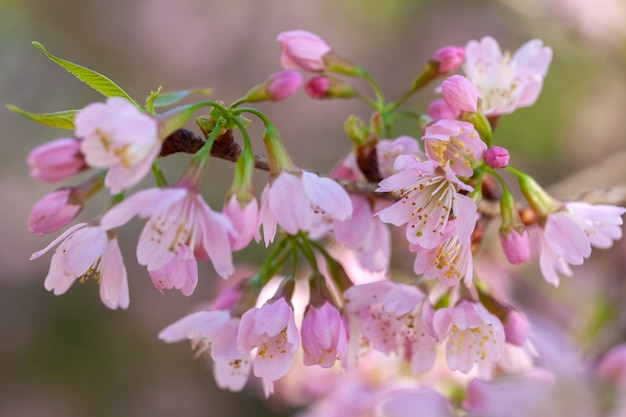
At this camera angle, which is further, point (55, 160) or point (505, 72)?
point (505, 72)

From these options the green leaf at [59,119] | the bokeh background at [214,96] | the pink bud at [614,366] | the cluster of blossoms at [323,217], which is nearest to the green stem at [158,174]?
the cluster of blossoms at [323,217]

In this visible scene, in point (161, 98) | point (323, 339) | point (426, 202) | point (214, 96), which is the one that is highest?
point (214, 96)

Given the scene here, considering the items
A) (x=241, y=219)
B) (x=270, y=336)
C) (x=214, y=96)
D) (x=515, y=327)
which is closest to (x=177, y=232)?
(x=241, y=219)

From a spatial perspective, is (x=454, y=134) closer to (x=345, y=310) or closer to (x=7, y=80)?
(x=345, y=310)

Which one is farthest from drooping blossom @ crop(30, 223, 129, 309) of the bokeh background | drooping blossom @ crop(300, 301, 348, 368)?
the bokeh background

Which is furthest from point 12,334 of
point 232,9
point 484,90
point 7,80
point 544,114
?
point 484,90

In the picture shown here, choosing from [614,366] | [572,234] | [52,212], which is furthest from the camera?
[614,366]

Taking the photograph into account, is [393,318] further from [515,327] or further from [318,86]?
[318,86]
